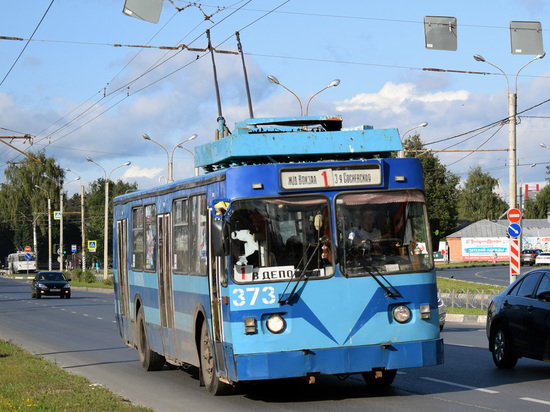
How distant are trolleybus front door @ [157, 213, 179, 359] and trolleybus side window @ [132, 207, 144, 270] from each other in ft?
4.05

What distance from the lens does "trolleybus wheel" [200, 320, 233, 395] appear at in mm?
11805

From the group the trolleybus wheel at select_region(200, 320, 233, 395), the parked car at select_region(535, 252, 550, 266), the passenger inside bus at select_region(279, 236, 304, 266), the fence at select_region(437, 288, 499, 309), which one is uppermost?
the passenger inside bus at select_region(279, 236, 304, 266)

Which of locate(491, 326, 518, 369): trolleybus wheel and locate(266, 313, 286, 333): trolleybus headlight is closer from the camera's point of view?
locate(266, 313, 286, 333): trolleybus headlight

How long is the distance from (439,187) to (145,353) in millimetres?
110996

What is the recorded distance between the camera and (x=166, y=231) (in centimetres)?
1388

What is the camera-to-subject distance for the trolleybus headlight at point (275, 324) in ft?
34.9

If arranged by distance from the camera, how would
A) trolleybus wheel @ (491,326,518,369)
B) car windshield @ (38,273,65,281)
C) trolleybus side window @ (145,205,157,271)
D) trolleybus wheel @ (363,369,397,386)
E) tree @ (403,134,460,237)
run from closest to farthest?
trolleybus wheel @ (363,369,397,386)
trolleybus wheel @ (491,326,518,369)
trolleybus side window @ (145,205,157,271)
car windshield @ (38,273,65,281)
tree @ (403,134,460,237)

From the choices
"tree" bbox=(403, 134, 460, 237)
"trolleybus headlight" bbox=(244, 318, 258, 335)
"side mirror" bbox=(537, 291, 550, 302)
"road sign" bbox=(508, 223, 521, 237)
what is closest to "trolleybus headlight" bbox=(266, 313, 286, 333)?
"trolleybus headlight" bbox=(244, 318, 258, 335)

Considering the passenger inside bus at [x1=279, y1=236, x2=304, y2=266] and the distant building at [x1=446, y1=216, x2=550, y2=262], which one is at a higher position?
the distant building at [x1=446, y1=216, x2=550, y2=262]

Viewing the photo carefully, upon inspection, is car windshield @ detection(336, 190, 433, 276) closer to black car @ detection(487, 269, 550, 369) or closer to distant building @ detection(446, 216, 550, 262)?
black car @ detection(487, 269, 550, 369)

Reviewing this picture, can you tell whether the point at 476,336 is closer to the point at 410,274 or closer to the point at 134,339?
the point at 134,339

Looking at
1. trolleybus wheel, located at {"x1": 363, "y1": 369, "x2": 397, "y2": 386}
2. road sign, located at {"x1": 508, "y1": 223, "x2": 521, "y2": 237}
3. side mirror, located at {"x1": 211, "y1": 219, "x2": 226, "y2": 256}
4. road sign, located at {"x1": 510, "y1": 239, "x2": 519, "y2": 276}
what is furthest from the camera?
road sign, located at {"x1": 510, "y1": 239, "x2": 519, "y2": 276}

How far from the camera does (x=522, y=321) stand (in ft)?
45.1

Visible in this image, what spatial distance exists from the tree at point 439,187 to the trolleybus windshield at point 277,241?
111111mm
